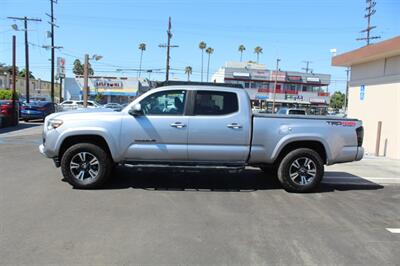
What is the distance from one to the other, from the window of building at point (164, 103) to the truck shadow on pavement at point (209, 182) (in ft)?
4.04

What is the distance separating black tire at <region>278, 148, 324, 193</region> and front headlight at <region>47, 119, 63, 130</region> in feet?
13.6

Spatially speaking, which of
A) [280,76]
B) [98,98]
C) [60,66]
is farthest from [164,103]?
[280,76]

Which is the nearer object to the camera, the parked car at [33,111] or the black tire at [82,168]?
the black tire at [82,168]

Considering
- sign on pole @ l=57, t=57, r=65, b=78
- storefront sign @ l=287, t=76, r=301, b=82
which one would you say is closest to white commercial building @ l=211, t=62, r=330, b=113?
storefront sign @ l=287, t=76, r=301, b=82

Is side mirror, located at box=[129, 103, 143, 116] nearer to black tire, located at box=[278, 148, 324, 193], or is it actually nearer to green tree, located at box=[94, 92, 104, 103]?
black tire, located at box=[278, 148, 324, 193]

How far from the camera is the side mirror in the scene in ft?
24.9

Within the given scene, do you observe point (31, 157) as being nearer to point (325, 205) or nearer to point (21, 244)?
point (21, 244)

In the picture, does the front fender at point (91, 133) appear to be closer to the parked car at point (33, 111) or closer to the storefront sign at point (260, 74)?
the parked car at point (33, 111)

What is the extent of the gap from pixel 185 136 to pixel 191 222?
2.14 metres

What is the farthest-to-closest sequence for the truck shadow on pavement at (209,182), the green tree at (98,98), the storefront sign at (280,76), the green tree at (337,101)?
the green tree at (337,101) → the storefront sign at (280,76) → the green tree at (98,98) → the truck shadow on pavement at (209,182)

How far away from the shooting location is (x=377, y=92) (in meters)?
15.4

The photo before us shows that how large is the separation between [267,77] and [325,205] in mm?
86810

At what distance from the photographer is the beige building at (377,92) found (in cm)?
1412

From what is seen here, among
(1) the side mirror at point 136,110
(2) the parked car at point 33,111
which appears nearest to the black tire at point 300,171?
(1) the side mirror at point 136,110
